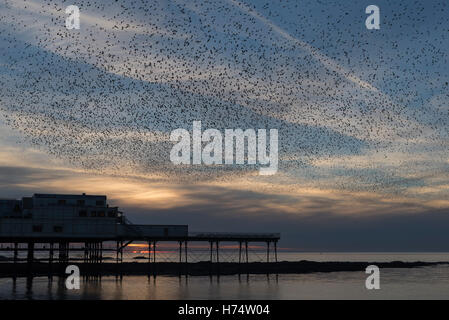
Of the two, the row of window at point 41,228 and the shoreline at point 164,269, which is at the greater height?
the row of window at point 41,228

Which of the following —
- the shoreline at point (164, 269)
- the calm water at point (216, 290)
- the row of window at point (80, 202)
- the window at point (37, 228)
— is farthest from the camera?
the shoreline at point (164, 269)

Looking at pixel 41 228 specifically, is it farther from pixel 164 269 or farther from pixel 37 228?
pixel 164 269

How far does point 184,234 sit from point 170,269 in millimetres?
31897

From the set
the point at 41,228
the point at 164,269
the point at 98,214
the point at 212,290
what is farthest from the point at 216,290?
→ the point at 164,269

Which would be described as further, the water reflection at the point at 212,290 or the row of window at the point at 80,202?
the row of window at the point at 80,202

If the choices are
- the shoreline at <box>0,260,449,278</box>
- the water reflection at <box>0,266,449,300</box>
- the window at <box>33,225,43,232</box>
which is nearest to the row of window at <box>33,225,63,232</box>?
the window at <box>33,225,43,232</box>

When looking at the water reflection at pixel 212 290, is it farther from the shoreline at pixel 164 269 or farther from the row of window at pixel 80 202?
the row of window at pixel 80 202

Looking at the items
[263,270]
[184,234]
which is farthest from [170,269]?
[184,234]

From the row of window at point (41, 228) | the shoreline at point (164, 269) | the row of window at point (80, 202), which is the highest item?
the row of window at point (80, 202)

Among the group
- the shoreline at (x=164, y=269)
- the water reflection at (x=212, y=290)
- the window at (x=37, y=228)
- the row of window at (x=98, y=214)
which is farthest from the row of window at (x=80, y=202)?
the shoreline at (x=164, y=269)

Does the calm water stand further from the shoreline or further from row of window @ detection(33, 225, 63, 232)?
the shoreline

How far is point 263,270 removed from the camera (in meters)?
123

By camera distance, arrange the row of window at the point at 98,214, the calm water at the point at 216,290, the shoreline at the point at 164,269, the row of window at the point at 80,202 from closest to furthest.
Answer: the calm water at the point at 216,290, the row of window at the point at 80,202, the row of window at the point at 98,214, the shoreline at the point at 164,269
